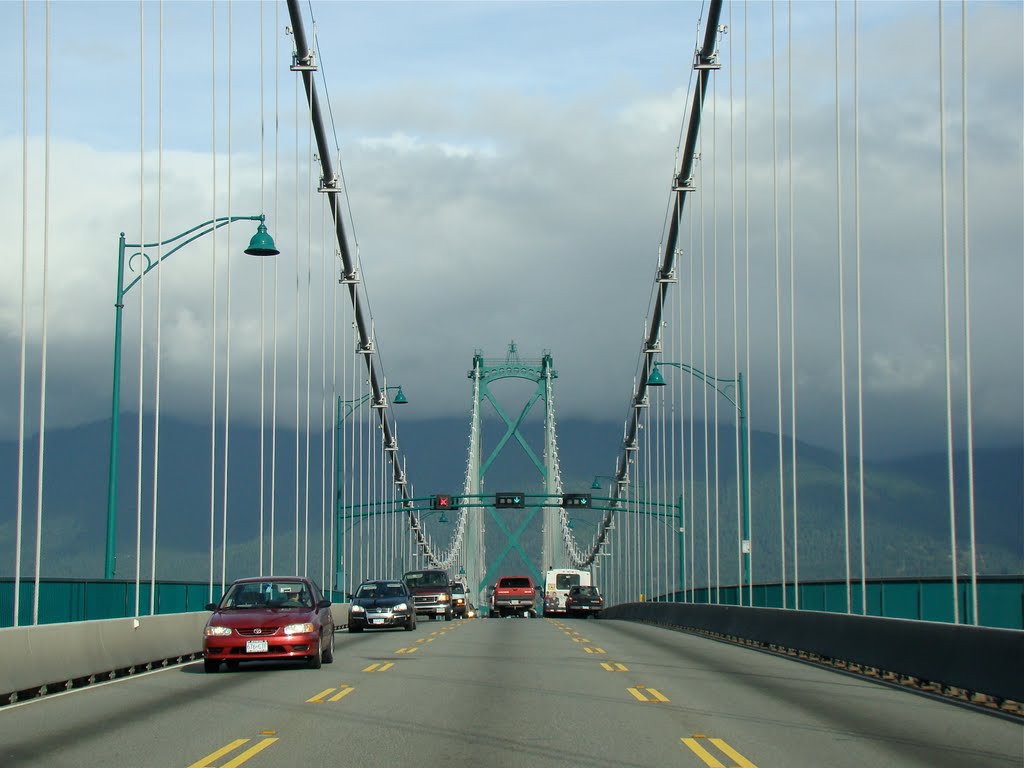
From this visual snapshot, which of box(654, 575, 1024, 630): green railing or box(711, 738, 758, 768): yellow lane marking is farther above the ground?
box(654, 575, 1024, 630): green railing

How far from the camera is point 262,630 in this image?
20.5 m

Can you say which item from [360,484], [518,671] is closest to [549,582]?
[360,484]

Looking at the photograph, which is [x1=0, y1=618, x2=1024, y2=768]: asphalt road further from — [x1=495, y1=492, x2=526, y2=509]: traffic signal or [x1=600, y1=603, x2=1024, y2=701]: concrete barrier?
Result: [x1=495, y1=492, x2=526, y2=509]: traffic signal

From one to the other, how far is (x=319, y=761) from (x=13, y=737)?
3303mm

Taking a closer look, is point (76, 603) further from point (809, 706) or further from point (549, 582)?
point (549, 582)

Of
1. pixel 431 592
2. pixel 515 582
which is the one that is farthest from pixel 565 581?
pixel 431 592

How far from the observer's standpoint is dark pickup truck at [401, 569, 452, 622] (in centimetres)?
5388

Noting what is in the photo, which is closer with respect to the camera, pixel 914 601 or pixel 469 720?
pixel 469 720

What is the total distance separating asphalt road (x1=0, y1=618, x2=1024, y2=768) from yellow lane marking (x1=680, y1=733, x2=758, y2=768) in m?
0.01

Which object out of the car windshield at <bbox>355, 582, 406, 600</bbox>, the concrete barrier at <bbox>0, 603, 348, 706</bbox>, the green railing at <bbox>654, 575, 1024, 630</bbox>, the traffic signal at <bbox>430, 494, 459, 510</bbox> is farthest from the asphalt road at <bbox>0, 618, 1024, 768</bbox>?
the traffic signal at <bbox>430, 494, 459, 510</bbox>

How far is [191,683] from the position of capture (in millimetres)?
18859

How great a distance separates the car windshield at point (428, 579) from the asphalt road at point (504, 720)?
33.1 meters

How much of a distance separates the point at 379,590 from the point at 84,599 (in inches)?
551

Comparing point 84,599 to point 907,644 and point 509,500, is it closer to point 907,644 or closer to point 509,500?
point 907,644
